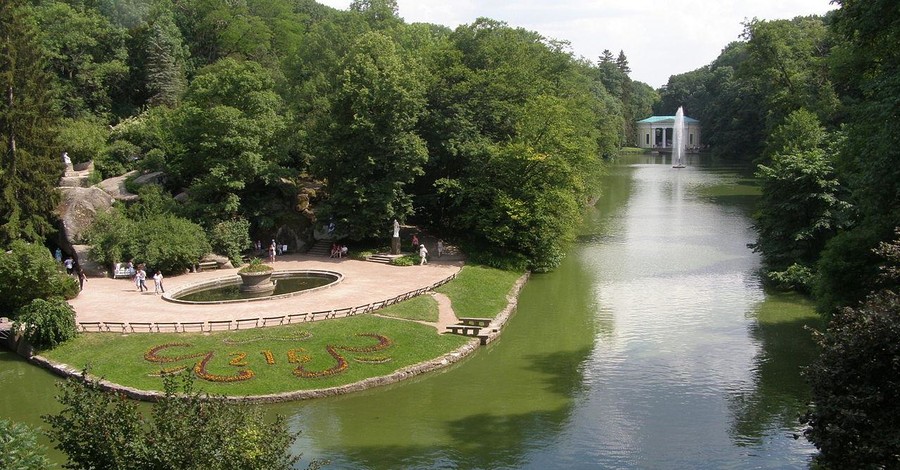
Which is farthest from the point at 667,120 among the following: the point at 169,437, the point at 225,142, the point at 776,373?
the point at 169,437

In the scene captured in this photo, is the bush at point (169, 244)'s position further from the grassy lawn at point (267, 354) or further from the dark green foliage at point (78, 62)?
the dark green foliage at point (78, 62)

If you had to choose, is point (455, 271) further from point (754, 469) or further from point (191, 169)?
point (754, 469)

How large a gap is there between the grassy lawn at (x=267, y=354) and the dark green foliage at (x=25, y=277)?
3892 mm

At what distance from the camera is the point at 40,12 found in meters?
53.3

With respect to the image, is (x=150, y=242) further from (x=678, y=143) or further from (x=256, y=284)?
(x=678, y=143)

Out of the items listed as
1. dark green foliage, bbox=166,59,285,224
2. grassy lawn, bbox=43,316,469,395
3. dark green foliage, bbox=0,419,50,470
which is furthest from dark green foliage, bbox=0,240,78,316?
dark green foliage, bbox=0,419,50,470

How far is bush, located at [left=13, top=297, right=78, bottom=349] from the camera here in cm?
2514

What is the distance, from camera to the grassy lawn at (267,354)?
22.8 m

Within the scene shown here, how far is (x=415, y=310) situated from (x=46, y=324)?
1319cm

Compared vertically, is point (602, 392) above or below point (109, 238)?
below

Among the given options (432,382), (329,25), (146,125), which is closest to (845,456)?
(432,382)

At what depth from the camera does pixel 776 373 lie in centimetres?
2403

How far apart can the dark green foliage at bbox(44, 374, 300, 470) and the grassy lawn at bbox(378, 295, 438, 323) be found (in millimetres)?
17113

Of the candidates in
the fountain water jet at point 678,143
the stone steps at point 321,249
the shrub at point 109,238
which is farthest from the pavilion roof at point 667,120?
the shrub at point 109,238
